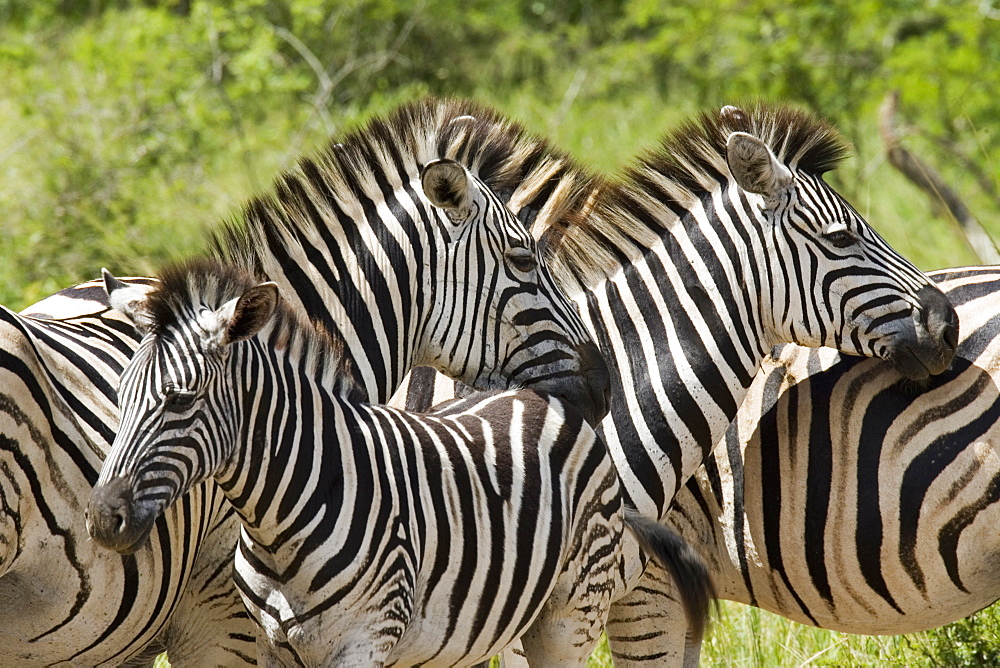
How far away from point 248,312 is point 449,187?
3.83 ft

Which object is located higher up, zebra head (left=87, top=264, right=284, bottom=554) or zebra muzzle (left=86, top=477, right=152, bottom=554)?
zebra head (left=87, top=264, right=284, bottom=554)

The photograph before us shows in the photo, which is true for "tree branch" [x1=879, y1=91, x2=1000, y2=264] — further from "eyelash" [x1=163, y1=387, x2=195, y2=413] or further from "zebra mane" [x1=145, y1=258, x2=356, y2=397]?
"eyelash" [x1=163, y1=387, x2=195, y2=413]

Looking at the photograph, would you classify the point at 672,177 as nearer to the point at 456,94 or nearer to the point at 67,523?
the point at 67,523

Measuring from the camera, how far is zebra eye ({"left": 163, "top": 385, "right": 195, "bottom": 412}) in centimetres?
288

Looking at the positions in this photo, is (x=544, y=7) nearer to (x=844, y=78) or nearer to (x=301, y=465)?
Answer: (x=844, y=78)

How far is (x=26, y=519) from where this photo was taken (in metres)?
3.21

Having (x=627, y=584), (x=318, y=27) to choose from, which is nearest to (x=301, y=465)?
(x=627, y=584)

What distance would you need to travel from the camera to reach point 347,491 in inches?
128

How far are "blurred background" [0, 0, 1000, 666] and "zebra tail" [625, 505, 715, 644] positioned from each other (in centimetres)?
162

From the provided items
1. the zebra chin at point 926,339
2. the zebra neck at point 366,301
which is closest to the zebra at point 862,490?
the zebra chin at point 926,339

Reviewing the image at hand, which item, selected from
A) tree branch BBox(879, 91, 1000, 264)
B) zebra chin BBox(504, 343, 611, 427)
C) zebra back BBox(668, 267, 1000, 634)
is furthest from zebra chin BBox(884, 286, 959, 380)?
tree branch BBox(879, 91, 1000, 264)

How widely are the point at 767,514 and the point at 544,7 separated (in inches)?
573

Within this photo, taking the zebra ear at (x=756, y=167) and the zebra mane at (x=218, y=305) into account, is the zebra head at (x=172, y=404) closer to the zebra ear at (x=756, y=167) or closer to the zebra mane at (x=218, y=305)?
the zebra mane at (x=218, y=305)

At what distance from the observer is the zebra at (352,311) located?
353 centimetres
